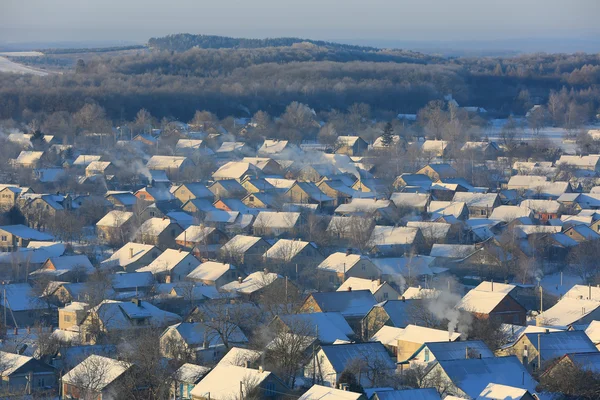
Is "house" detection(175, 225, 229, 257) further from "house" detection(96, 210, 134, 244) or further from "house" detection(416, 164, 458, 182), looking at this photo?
"house" detection(416, 164, 458, 182)

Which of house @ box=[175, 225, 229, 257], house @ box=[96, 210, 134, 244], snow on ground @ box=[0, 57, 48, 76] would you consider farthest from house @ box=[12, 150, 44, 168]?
snow on ground @ box=[0, 57, 48, 76]

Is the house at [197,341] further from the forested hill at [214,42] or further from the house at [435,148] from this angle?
the forested hill at [214,42]

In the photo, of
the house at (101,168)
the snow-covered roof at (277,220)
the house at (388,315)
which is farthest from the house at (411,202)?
the house at (388,315)

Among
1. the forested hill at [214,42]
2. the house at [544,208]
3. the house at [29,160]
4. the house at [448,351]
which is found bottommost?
the forested hill at [214,42]

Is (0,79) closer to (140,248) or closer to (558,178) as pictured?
(558,178)

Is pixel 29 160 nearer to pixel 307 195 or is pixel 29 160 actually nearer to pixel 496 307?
pixel 307 195
